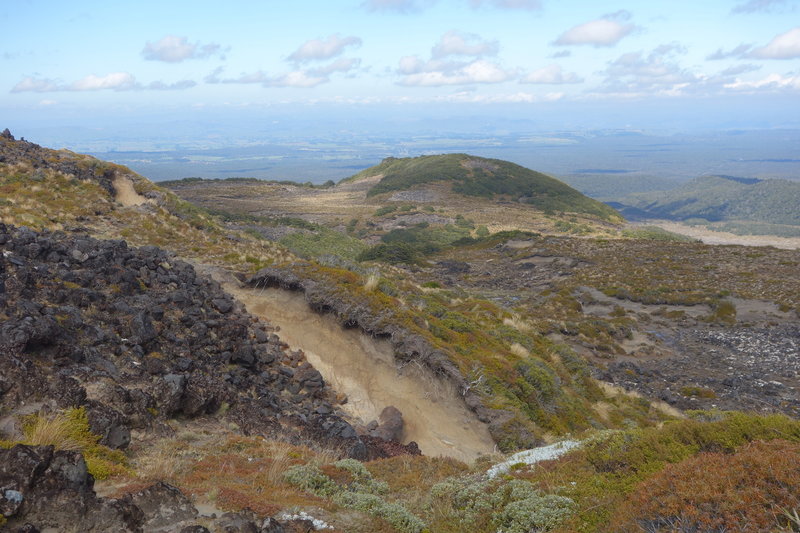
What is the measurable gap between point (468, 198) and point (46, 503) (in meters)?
70.0

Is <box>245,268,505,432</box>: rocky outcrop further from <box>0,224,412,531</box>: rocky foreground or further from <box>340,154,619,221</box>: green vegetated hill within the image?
<box>340,154,619,221</box>: green vegetated hill

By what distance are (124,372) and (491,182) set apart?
74639mm

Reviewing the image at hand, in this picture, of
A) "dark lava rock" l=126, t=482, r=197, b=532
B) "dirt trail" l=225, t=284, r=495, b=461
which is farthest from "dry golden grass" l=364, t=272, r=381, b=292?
"dark lava rock" l=126, t=482, r=197, b=532

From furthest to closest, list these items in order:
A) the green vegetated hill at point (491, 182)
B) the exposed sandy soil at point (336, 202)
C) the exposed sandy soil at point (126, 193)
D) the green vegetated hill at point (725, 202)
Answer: the green vegetated hill at point (725, 202) → the green vegetated hill at point (491, 182) → the exposed sandy soil at point (336, 202) → the exposed sandy soil at point (126, 193)

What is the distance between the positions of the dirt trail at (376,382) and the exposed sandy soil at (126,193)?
45.0ft

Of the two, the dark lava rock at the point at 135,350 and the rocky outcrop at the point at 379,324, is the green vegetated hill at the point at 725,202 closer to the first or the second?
the rocky outcrop at the point at 379,324

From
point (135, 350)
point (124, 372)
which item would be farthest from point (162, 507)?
point (135, 350)

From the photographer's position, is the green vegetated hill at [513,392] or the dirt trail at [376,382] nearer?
the green vegetated hill at [513,392]

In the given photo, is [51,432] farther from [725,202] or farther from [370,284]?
[725,202]

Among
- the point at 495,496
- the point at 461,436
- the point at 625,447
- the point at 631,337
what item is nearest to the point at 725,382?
the point at 631,337

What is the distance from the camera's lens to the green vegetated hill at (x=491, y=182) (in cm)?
7319

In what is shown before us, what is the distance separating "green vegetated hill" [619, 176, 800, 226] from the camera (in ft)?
473

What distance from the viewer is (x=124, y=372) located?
25.4ft

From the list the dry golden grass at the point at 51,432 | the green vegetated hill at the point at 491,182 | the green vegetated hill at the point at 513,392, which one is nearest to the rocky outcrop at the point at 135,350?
the green vegetated hill at the point at 513,392
